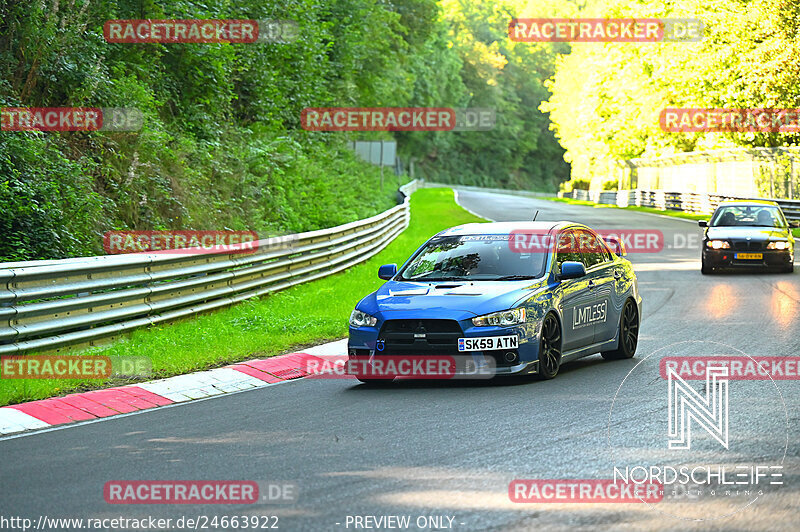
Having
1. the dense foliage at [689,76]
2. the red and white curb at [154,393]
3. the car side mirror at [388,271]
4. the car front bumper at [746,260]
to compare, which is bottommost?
the red and white curb at [154,393]

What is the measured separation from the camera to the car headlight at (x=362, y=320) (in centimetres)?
1062

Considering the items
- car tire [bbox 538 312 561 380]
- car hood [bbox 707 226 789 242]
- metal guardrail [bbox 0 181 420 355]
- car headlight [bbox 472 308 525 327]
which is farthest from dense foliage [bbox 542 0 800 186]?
car headlight [bbox 472 308 525 327]

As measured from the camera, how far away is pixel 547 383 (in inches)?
417

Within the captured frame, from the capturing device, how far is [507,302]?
10.4 meters

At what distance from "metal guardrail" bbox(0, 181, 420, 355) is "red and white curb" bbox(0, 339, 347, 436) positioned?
133 cm

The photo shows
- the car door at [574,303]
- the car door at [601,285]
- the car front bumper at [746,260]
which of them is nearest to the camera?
the car door at [574,303]

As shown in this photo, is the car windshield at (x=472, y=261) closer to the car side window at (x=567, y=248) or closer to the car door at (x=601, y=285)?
the car side window at (x=567, y=248)

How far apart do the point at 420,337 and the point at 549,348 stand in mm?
1355

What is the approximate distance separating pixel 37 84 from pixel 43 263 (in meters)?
7.20

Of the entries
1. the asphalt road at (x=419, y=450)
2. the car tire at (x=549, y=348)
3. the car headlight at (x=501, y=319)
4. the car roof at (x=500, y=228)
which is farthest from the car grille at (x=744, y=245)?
the car headlight at (x=501, y=319)

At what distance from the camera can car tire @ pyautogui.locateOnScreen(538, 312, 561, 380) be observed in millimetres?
10641

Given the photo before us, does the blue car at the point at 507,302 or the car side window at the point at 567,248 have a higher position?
the car side window at the point at 567,248

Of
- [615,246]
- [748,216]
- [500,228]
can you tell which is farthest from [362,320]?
[748,216]

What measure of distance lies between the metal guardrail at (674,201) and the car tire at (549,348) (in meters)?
28.1
